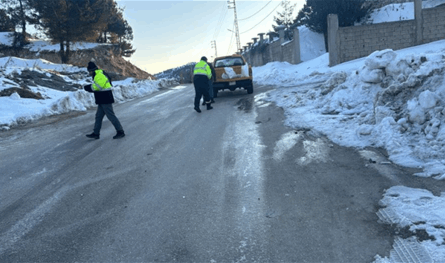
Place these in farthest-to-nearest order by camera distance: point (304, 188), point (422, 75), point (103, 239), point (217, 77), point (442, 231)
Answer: point (217, 77) → point (422, 75) → point (304, 188) → point (103, 239) → point (442, 231)

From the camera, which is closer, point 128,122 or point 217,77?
point 128,122

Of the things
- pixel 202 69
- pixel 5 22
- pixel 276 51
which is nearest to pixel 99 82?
pixel 202 69

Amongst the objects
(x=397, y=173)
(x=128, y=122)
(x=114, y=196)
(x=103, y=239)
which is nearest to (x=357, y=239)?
(x=397, y=173)

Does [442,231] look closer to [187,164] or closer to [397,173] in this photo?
[397,173]

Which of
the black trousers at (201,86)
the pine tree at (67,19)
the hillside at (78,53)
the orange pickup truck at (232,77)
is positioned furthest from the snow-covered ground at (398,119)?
the hillside at (78,53)

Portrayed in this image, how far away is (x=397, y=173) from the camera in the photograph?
405 cm

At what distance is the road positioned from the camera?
2807 millimetres

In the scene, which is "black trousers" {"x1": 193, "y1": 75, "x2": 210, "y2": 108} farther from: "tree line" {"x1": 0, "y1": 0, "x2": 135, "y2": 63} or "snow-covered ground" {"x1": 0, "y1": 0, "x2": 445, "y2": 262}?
"tree line" {"x1": 0, "y1": 0, "x2": 135, "y2": 63}

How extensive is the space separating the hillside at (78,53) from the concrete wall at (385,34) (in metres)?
22.3

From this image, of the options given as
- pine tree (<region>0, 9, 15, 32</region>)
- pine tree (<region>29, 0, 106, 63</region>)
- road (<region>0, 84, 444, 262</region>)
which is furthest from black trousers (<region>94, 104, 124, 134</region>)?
pine tree (<region>0, 9, 15, 32</region>)

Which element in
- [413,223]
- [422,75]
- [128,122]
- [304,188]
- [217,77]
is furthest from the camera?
[217,77]

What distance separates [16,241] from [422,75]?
644 cm

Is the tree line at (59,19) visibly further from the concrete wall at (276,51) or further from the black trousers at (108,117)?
the black trousers at (108,117)

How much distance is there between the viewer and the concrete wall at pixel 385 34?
61.1 ft
